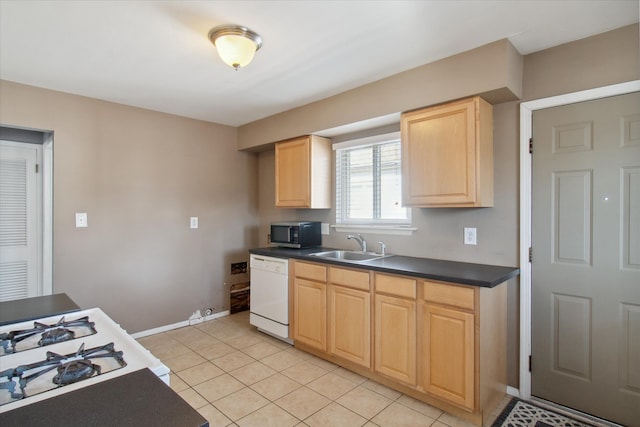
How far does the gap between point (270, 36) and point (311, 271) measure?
186cm

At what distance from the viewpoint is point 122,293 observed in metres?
3.35

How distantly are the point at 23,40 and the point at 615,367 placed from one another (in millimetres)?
4166

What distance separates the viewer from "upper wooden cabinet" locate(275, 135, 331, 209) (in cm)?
342

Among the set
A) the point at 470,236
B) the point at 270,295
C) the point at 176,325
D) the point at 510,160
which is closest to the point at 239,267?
the point at 176,325

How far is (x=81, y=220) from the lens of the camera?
3.12 metres

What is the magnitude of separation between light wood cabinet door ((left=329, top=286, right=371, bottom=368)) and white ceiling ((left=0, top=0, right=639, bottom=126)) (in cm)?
174

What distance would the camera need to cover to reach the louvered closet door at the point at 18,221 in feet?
10.3

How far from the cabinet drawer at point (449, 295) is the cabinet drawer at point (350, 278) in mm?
493

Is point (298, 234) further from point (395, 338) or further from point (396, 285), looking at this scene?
point (395, 338)

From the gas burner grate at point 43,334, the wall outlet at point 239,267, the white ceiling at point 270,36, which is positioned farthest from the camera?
the wall outlet at point 239,267

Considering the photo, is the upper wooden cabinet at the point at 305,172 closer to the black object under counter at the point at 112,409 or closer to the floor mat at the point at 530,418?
the floor mat at the point at 530,418

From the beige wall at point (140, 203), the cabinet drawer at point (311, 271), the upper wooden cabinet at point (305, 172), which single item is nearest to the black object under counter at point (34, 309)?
the beige wall at point (140, 203)

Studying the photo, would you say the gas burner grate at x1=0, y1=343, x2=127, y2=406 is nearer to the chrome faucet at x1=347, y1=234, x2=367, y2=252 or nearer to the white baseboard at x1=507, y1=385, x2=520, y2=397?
the chrome faucet at x1=347, y1=234, x2=367, y2=252

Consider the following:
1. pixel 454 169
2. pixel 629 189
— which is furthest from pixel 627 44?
pixel 454 169
